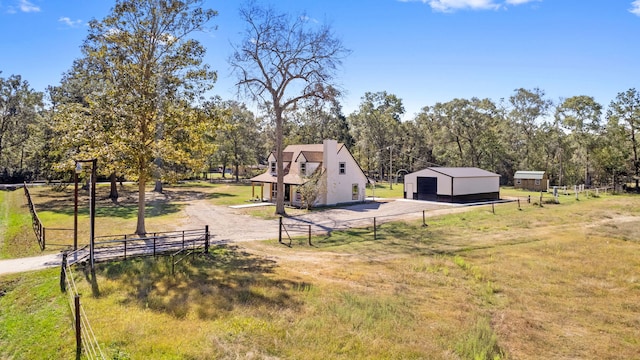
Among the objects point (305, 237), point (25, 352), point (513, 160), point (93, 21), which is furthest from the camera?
point (513, 160)

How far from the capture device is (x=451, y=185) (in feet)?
123

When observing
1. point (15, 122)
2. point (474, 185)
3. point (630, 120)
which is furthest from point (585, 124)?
point (15, 122)

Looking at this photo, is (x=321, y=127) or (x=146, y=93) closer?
(x=146, y=93)

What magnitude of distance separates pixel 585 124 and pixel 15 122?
87.8 m

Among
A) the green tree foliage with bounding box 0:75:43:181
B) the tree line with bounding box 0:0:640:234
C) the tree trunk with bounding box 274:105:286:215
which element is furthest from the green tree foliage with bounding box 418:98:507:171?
the green tree foliage with bounding box 0:75:43:181

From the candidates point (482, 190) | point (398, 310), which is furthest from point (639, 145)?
point (398, 310)

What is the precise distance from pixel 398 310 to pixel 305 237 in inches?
424

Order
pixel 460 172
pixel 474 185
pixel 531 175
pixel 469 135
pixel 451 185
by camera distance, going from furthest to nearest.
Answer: pixel 469 135
pixel 531 175
pixel 460 172
pixel 474 185
pixel 451 185

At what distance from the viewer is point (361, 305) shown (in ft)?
36.2

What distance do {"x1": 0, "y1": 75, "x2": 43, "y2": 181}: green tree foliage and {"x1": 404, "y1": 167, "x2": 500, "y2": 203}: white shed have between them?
51.2m

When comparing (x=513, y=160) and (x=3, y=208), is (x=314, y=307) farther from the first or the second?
(x=513, y=160)

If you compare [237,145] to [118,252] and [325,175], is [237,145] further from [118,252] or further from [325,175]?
[118,252]

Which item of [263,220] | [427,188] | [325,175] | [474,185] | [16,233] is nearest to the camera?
[16,233]

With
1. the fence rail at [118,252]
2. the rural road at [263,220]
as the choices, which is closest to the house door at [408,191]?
the rural road at [263,220]
